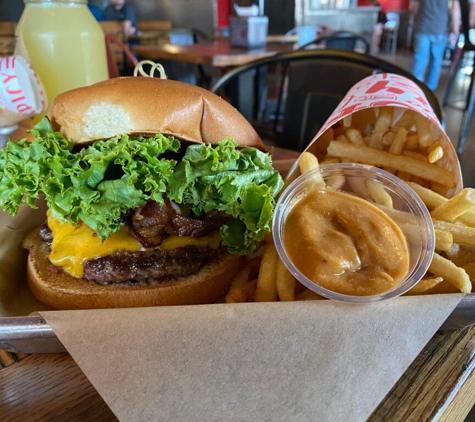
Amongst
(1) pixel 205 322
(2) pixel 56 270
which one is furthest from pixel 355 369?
(2) pixel 56 270

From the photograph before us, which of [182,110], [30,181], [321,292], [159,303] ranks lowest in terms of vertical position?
[159,303]

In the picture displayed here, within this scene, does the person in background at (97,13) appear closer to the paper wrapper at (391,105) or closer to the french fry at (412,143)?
the paper wrapper at (391,105)

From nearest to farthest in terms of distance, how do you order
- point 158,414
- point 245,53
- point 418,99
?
point 158,414 < point 418,99 < point 245,53

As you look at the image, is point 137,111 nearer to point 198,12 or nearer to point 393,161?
point 393,161

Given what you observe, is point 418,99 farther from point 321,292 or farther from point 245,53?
point 245,53

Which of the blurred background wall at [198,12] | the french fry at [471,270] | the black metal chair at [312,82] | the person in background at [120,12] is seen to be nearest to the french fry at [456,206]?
the french fry at [471,270]

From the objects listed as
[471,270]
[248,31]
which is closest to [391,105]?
[471,270]
